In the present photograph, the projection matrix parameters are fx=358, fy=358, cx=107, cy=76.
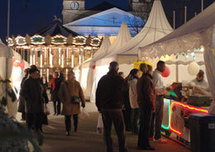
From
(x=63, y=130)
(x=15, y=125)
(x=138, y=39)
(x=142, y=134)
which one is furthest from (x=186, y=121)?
(x=138, y=39)

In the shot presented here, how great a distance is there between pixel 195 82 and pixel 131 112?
2.00m

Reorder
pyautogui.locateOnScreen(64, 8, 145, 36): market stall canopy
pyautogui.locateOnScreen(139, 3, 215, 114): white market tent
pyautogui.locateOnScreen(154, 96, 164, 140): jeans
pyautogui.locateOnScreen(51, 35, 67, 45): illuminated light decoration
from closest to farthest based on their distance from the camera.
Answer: pyautogui.locateOnScreen(139, 3, 215, 114): white market tent, pyautogui.locateOnScreen(154, 96, 164, 140): jeans, pyautogui.locateOnScreen(51, 35, 67, 45): illuminated light decoration, pyautogui.locateOnScreen(64, 8, 145, 36): market stall canopy

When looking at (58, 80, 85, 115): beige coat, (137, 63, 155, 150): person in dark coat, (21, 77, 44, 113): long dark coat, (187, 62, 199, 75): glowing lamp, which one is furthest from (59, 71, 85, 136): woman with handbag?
(187, 62, 199, 75): glowing lamp

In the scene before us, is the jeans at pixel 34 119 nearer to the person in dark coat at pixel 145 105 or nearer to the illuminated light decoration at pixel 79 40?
the person in dark coat at pixel 145 105

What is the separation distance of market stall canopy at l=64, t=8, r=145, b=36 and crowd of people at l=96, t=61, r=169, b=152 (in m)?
60.6

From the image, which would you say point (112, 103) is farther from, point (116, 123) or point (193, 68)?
point (193, 68)

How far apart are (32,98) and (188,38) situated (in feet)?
12.3

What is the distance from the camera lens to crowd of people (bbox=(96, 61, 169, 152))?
249 inches

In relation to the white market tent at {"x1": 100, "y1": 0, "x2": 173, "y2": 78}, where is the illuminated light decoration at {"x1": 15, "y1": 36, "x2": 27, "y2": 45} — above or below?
above

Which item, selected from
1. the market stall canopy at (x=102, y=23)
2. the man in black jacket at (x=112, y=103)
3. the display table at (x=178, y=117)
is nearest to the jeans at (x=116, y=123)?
the man in black jacket at (x=112, y=103)

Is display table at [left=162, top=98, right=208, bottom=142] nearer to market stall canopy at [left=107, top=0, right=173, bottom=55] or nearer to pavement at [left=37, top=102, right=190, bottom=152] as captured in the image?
pavement at [left=37, top=102, right=190, bottom=152]

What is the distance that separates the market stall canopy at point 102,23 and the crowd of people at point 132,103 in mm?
60640

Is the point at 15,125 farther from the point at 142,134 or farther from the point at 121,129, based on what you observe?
the point at 142,134

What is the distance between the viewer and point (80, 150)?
7.58 m
